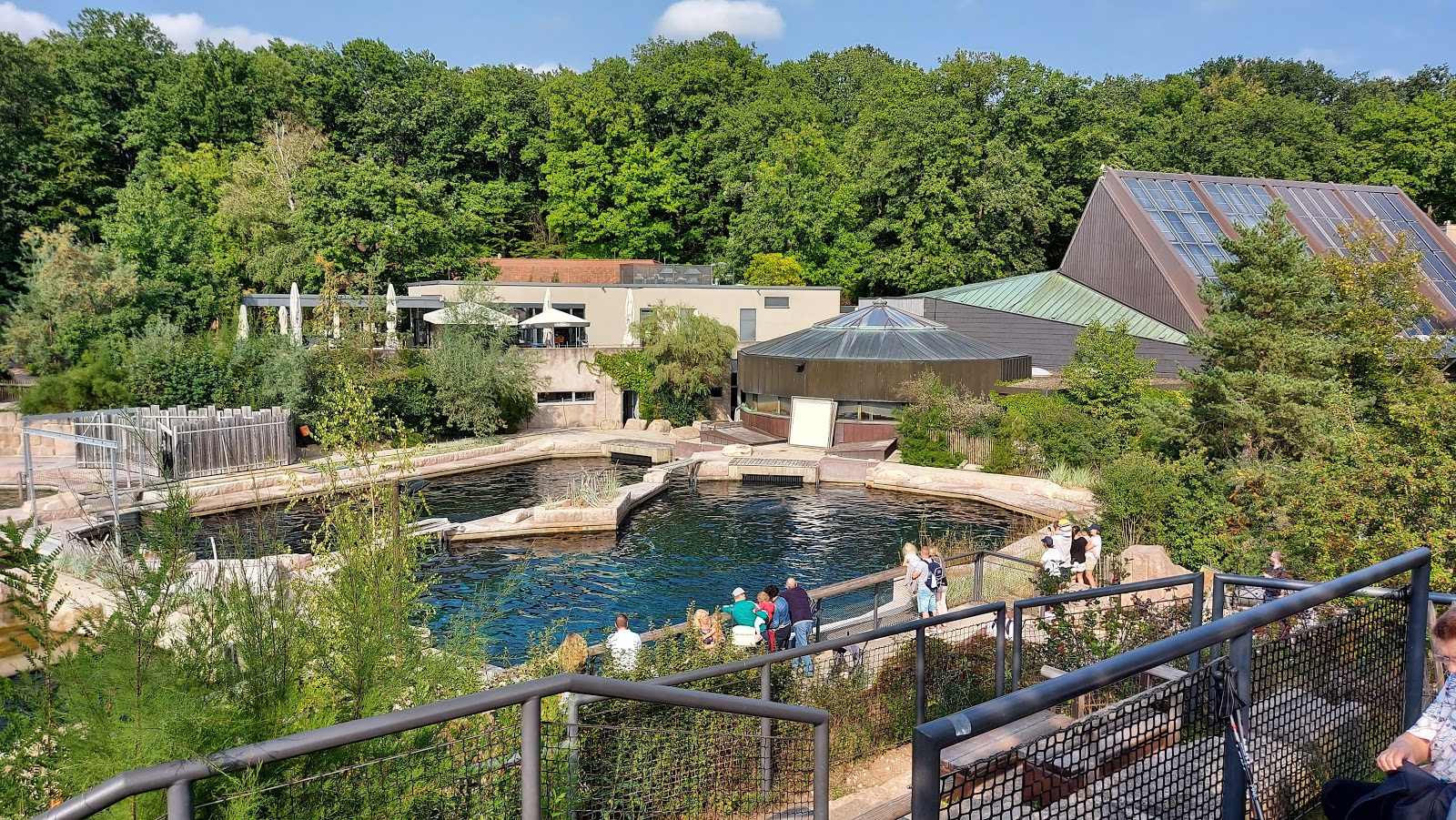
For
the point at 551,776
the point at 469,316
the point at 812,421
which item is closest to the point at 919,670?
the point at 551,776

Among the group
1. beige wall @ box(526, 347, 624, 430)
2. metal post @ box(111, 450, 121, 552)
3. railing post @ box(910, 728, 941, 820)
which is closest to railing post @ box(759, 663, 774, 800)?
railing post @ box(910, 728, 941, 820)

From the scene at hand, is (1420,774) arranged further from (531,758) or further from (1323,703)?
(531,758)

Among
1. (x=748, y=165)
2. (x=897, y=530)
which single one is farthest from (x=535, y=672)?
(x=748, y=165)

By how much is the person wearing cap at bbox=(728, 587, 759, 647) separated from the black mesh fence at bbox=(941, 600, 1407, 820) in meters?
6.62

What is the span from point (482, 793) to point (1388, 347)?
20938mm

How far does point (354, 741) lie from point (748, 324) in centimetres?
3462

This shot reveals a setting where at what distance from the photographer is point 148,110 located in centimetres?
4422

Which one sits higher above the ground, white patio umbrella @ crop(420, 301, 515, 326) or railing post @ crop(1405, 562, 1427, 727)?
white patio umbrella @ crop(420, 301, 515, 326)

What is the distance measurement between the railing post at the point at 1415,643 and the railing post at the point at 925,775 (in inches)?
104

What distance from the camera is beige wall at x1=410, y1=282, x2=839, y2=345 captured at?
35.7 meters

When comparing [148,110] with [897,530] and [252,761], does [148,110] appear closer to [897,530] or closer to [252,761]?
Answer: [897,530]

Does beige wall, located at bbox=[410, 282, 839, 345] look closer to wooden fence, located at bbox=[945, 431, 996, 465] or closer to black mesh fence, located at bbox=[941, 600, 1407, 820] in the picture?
wooden fence, located at bbox=[945, 431, 996, 465]

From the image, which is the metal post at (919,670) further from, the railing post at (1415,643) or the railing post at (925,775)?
the railing post at (925,775)

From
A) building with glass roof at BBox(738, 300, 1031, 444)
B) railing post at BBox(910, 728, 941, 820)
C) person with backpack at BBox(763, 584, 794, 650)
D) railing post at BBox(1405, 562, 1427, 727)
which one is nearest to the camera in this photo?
railing post at BBox(910, 728, 941, 820)
